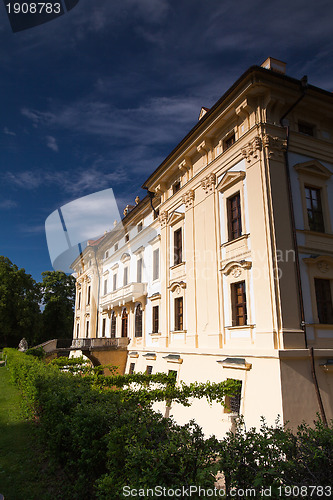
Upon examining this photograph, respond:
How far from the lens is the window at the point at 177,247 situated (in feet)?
58.3

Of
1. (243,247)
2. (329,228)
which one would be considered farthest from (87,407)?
(329,228)

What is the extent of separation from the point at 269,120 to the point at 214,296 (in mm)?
7279

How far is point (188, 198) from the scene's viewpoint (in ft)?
55.1

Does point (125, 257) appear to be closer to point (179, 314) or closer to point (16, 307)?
point (179, 314)

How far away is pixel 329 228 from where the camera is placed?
12570 millimetres

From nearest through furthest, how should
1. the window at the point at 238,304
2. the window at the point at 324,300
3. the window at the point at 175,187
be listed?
the window at the point at 324,300 → the window at the point at 238,304 → the window at the point at 175,187

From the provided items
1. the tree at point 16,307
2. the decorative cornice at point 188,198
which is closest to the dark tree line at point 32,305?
the tree at point 16,307

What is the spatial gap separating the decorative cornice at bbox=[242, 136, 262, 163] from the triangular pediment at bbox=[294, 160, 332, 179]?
1.66m

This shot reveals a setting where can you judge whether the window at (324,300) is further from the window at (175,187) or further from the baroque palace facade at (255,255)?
the window at (175,187)

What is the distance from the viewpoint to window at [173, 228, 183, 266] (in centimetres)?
1777

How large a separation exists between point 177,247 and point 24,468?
12.8 metres

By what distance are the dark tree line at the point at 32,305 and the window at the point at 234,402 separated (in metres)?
34.9

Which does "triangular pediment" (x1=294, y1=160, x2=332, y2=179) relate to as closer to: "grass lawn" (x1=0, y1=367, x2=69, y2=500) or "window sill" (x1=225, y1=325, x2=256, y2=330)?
"window sill" (x1=225, y1=325, x2=256, y2=330)

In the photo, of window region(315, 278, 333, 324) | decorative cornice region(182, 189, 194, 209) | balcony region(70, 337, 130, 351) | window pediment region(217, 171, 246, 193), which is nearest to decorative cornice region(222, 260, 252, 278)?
window region(315, 278, 333, 324)
